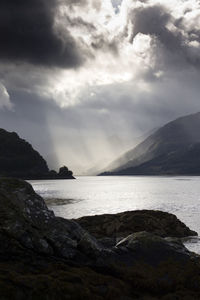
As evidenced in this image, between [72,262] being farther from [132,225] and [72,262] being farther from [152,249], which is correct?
[132,225]

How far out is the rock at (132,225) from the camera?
2988 cm

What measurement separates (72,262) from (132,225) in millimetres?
19002

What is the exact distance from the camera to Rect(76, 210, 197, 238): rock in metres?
29.9

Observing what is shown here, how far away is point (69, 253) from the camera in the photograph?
1291cm

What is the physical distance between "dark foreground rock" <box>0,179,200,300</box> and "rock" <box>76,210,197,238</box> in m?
14.7

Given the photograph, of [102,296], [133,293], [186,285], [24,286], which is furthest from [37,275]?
[186,285]

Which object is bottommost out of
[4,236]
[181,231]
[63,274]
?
[181,231]

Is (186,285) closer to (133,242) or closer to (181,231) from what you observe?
(133,242)

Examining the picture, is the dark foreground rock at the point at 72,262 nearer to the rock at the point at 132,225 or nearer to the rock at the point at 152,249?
the rock at the point at 152,249

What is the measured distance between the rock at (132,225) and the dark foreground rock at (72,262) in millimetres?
14746

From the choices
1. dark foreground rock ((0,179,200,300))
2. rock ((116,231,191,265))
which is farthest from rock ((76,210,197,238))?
dark foreground rock ((0,179,200,300))

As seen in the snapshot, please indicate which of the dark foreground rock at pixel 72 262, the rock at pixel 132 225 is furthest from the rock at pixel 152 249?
the rock at pixel 132 225

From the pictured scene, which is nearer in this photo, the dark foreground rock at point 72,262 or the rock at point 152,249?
the dark foreground rock at point 72,262

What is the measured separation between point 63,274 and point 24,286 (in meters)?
1.79
